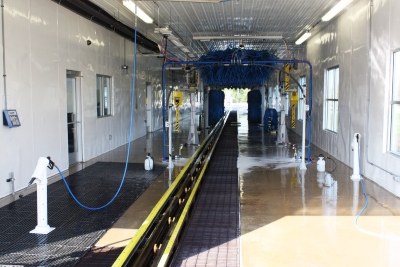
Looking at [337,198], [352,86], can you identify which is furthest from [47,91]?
[352,86]

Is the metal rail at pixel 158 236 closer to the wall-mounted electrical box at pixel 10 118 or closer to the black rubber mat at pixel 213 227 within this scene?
the black rubber mat at pixel 213 227

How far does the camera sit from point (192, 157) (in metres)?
8.84

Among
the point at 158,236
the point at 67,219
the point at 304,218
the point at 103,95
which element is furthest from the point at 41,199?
the point at 103,95

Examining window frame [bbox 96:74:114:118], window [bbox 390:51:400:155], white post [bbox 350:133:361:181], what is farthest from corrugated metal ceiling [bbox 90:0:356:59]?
white post [bbox 350:133:361:181]

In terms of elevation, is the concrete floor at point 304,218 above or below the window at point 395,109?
below

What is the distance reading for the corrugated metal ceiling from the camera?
8.94 m

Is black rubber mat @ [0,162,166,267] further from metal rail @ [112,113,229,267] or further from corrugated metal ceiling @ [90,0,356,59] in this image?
corrugated metal ceiling @ [90,0,356,59]

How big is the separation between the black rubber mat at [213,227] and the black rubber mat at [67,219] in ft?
3.36

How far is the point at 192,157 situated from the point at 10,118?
12.8 ft

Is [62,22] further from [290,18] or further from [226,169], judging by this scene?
[290,18]

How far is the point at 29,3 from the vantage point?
22.6 ft

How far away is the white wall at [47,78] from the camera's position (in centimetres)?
640

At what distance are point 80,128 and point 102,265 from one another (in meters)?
6.09

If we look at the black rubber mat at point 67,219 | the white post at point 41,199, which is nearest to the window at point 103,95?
the black rubber mat at point 67,219
